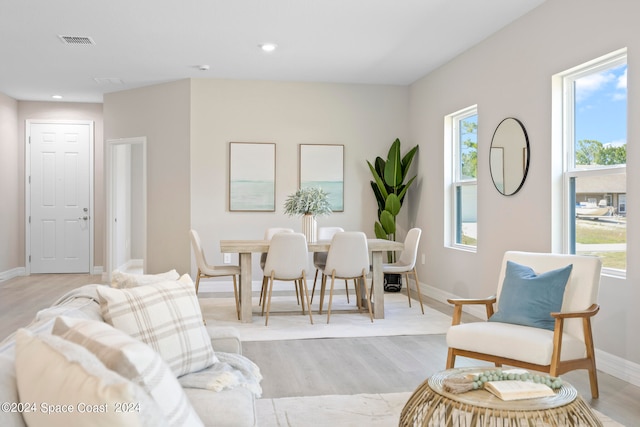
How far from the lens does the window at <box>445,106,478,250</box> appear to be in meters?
5.75

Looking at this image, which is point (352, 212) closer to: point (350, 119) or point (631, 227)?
point (350, 119)

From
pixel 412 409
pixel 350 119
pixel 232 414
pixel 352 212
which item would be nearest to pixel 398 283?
pixel 352 212

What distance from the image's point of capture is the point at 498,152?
16.5 ft

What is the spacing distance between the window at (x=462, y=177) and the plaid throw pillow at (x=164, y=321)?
13.3ft

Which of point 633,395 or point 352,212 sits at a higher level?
point 352,212

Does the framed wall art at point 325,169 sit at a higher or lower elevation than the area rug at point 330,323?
higher

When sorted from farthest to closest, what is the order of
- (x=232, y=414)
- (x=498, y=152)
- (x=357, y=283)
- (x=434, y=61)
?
1. (x=434, y=61)
2. (x=357, y=283)
3. (x=498, y=152)
4. (x=232, y=414)

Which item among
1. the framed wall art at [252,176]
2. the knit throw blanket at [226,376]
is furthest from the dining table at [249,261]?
the knit throw blanket at [226,376]

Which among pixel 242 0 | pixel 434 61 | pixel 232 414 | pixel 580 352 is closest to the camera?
pixel 232 414

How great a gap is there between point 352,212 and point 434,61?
2190 millimetres

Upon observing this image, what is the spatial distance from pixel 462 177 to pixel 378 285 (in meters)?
1.62

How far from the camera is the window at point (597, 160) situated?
3676 mm

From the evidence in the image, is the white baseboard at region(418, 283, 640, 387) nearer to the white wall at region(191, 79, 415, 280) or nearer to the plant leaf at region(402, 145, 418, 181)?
the plant leaf at region(402, 145, 418, 181)

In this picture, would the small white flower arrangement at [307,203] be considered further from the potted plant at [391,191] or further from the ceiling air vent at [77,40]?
A: the ceiling air vent at [77,40]
